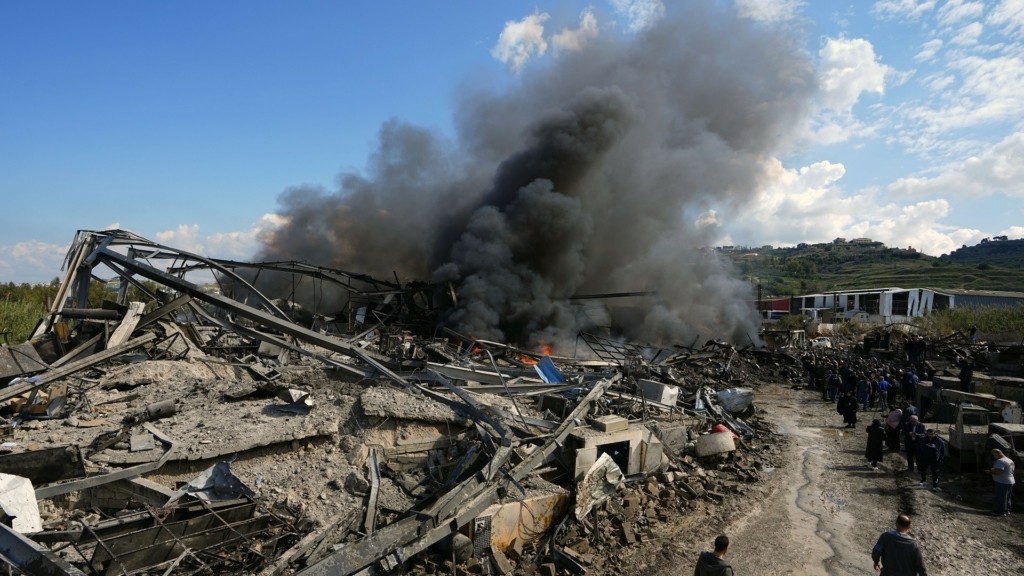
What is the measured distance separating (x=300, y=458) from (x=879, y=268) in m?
102

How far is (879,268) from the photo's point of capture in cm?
8850

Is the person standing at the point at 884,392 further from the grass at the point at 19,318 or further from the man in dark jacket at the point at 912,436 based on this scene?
the grass at the point at 19,318

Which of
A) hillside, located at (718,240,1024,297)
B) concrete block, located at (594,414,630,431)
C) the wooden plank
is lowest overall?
concrete block, located at (594,414,630,431)

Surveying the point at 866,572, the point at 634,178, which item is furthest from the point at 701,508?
the point at 634,178

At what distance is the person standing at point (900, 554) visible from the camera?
4941 millimetres

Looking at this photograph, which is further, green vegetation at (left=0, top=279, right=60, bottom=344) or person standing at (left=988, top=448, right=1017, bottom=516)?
green vegetation at (left=0, top=279, right=60, bottom=344)

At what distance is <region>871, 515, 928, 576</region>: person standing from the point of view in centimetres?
494

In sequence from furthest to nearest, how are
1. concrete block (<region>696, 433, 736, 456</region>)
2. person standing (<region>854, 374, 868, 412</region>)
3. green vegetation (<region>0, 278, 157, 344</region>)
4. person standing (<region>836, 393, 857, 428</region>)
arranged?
green vegetation (<region>0, 278, 157, 344</region>) < person standing (<region>854, 374, 868, 412</region>) < person standing (<region>836, 393, 857, 428</region>) < concrete block (<region>696, 433, 736, 456</region>)

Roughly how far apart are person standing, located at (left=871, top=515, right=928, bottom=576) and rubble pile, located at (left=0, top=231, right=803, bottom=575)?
277 cm

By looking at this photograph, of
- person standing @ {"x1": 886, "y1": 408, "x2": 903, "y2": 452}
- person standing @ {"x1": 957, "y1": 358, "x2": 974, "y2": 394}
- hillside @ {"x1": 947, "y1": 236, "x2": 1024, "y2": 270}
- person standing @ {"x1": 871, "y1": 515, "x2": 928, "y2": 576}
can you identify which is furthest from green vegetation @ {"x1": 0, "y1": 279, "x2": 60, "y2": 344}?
hillside @ {"x1": 947, "y1": 236, "x2": 1024, "y2": 270}

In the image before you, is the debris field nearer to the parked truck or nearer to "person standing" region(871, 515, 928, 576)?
"person standing" region(871, 515, 928, 576)

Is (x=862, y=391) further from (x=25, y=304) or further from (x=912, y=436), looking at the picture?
(x=25, y=304)

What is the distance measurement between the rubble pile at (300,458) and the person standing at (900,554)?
109 inches

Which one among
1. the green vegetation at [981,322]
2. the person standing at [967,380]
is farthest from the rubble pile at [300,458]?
the green vegetation at [981,322]
